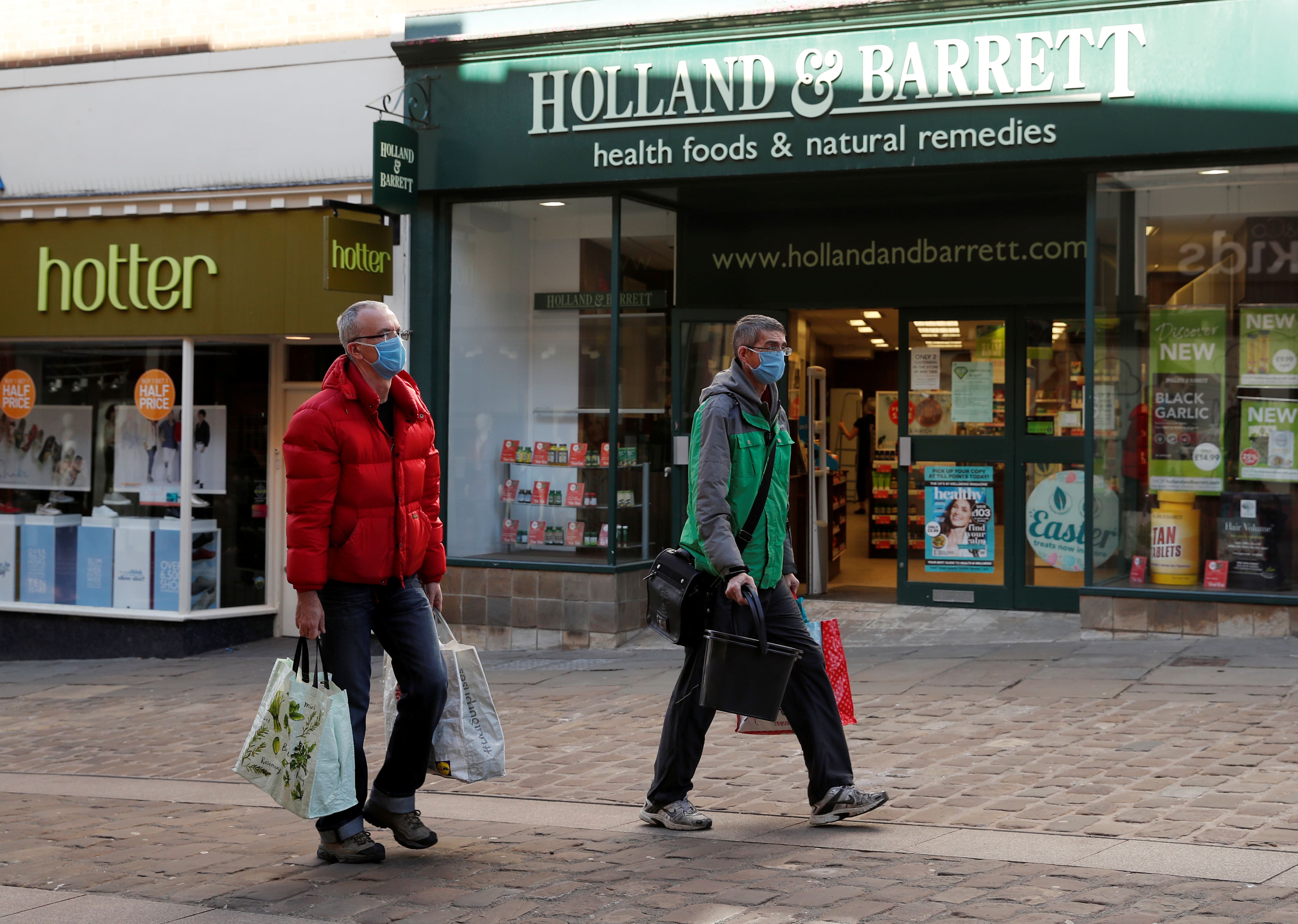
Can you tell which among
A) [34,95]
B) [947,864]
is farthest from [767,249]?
[947,864]

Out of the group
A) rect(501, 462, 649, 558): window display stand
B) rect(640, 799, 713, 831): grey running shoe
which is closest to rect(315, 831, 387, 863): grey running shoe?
rect(640, 799, 713, 831): grey running shoe

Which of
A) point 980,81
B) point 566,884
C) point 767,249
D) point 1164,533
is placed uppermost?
point 980,81

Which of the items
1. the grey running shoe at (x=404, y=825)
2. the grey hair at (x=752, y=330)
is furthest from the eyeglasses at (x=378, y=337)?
the grey running shoe at (x=404, y=825)

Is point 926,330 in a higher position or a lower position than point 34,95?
lower

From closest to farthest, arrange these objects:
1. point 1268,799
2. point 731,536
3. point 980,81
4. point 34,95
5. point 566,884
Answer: point 566,884, point 731,536, point 1268,799, point 980,81, point 34,95

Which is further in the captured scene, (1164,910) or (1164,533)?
(1164,533)

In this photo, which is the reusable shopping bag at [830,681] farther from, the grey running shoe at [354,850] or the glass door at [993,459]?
the glass door at [993,459]

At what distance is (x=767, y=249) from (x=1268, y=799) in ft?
22.0

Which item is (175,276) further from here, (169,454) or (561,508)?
(561,508)

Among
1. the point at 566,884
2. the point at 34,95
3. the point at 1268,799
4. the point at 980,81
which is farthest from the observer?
the point at 34,95

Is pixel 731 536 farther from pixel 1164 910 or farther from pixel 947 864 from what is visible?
pixel 1164 910

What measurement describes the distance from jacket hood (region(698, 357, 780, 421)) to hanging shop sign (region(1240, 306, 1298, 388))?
17.7ft

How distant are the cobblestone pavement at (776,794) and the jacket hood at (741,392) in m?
1.58

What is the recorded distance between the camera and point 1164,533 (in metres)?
9.53
